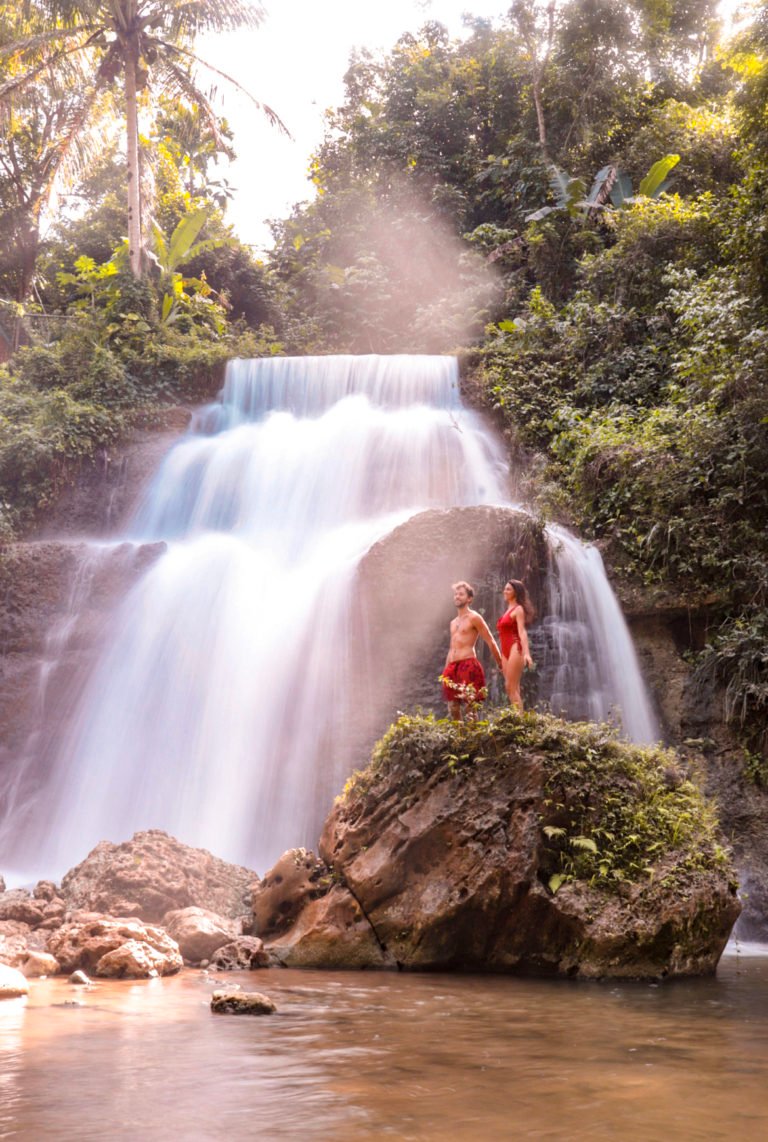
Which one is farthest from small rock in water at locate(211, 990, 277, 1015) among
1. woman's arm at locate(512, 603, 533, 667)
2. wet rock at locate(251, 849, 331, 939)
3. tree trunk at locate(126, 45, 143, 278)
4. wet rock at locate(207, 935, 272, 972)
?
tree trunk at locate(126, 45, 143, 278)

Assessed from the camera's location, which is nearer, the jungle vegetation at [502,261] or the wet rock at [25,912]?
the wet rock at [25,912]

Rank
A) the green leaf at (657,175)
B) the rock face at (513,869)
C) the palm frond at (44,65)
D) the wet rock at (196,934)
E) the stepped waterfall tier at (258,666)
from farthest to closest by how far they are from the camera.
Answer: the palm frond at (44,65) < the green leaf at (657,175) < the stepped waterfall tier at (258,666) < the wet rock at (196,934) < the rock face at (513,869)

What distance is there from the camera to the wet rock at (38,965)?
7.01 meters

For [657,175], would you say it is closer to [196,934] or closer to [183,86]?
[183,86]

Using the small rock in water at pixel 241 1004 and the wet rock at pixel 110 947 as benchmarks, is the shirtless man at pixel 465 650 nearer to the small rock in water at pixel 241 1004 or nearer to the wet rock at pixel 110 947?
the wet rock at pixel 110 947

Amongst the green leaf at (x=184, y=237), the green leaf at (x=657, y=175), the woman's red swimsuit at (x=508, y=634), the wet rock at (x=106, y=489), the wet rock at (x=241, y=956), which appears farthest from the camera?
the green leaf at (x=184, y=237)

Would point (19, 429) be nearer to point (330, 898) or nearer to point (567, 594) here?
point (567, 594)

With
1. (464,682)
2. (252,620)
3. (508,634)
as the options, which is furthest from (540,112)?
Result: (464,682)

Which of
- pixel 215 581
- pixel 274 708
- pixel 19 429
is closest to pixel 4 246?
pixel 19 429

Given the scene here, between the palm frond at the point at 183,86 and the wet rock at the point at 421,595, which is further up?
the palm frond at the point at 183,86

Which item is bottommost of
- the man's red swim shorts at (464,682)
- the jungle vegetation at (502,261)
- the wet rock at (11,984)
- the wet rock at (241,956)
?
the wet rock at (241,956)

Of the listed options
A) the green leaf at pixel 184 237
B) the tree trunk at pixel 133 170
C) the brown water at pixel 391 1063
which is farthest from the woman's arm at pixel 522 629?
the green leaf at pixel 184 237

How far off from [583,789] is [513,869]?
875 mm

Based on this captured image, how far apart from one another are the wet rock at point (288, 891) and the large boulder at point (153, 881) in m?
0.65
